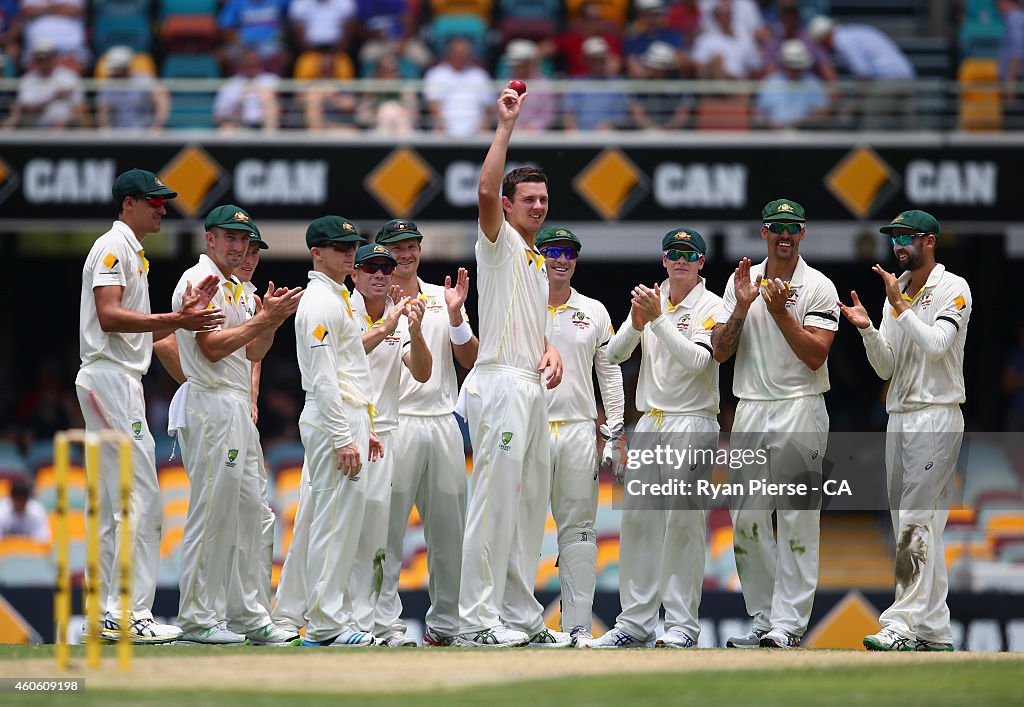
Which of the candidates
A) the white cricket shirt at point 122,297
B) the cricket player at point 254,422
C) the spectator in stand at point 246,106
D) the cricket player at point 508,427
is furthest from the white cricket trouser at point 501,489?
the spectator in stand at point 246,106

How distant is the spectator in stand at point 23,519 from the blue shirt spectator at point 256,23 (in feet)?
17.0

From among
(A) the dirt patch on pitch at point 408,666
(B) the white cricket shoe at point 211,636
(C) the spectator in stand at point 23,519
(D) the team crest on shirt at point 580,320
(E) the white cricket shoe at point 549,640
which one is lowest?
(C) the spectator in stand at point 23,519

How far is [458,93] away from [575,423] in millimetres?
6401

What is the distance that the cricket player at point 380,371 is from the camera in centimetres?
814

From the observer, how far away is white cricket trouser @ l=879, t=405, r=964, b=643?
8398mm

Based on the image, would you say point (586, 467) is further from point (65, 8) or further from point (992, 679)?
point (65, 8)

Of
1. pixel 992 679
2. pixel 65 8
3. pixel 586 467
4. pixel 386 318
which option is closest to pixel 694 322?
pixel 586 467

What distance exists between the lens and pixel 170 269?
638 inches

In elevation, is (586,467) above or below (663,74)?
below

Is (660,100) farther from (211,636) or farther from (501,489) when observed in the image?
(211,636)

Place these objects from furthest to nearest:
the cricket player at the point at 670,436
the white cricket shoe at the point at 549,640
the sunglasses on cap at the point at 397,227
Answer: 1. the sunglasses on cap at the point at 397,227
2. the cricket player at the point at 670,436
3. the white cricket shoe at the point at 549,640

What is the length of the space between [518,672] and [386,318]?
2.66 m

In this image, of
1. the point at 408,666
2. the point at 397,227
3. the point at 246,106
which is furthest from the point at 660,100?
the point at 408,666

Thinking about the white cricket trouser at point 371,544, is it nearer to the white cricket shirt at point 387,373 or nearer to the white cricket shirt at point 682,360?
the white cricket shirt at point 387,373
